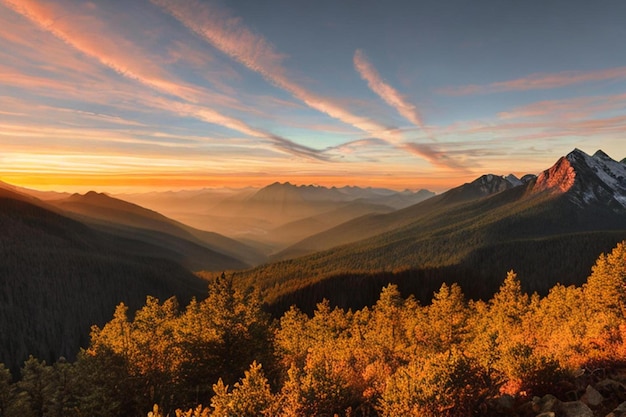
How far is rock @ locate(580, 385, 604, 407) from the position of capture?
40.9ft

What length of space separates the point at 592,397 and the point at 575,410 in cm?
163

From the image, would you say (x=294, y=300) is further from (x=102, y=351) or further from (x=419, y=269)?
(x=102, y=351)

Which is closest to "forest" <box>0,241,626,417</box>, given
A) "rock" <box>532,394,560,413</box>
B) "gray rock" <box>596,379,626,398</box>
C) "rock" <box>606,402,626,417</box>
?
"gray rock" <box>596,379,626,398</box>

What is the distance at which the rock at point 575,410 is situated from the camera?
1141 centimetres

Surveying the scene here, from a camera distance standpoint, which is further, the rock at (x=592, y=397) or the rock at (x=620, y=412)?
the rock at (x=592, y=397)

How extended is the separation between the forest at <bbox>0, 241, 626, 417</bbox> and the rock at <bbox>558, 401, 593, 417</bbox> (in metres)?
1.91

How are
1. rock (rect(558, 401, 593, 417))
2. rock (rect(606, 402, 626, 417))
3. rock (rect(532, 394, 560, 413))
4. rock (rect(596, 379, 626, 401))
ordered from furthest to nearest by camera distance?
rock (rect(596, 379, 626, 401))
rock (rect(532, 394, 560, 413))
rock (rect(558, 401, 593, 417))
rock (rect(606, 402, 626, 417))

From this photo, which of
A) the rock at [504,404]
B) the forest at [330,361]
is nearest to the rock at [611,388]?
the forest at [330,361]

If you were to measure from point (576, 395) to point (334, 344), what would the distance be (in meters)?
40.0

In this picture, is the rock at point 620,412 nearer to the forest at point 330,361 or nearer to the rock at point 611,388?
the rock at point 611,388

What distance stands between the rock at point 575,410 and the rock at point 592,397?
870 millimetres

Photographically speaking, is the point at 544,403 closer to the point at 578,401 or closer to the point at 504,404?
the point at 578,401

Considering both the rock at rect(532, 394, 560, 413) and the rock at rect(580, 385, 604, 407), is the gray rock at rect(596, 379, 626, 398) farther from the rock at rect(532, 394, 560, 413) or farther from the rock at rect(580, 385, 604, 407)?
the rock at rect(532, 394, 560, 413)

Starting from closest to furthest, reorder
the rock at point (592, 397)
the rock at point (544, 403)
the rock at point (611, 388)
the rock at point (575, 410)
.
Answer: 1. the rock at point (575, 410)
2. the rock at point (544, 403)
3. the rock at point (592, 397)
4. the rock at point (611, 388)
